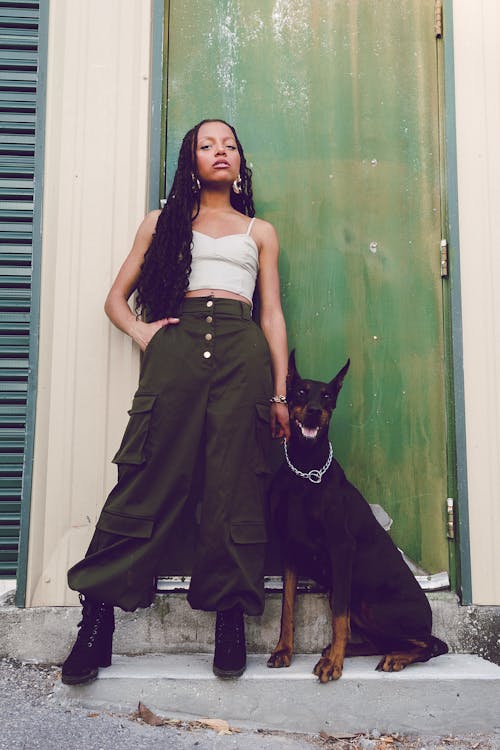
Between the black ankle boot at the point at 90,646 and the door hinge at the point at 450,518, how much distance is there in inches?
69.7

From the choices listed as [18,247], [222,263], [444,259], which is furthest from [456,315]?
[18,247]

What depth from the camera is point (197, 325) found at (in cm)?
283

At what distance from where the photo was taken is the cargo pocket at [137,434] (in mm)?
2641

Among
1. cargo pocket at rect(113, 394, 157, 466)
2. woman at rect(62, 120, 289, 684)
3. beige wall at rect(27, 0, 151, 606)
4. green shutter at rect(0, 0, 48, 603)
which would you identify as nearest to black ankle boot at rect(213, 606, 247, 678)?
woman at rect(62, 120, 289, 684)

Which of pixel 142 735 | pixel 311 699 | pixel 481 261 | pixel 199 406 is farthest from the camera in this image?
pixel 481 261

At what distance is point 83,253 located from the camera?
10.8 ft

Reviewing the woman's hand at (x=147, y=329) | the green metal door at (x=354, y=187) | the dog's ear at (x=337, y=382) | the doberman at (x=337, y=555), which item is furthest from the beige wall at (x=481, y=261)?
the woman's hand at (x=147, y=329)

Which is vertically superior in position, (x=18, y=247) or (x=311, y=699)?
(x=18, y=247)

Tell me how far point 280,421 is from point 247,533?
0.56 metres

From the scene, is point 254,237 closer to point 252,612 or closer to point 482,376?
point 482,376

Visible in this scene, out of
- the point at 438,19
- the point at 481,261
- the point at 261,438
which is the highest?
the point at 438,19

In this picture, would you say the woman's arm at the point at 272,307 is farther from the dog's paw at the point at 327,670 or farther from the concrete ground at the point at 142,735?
the concrete ground at the point at 142,735

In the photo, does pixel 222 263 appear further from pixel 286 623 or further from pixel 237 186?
pixel 286 623

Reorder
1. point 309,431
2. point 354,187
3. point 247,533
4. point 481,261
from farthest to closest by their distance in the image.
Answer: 1. point 354,187
2. point 481,261
3. point 309,431
4. point 247,533
